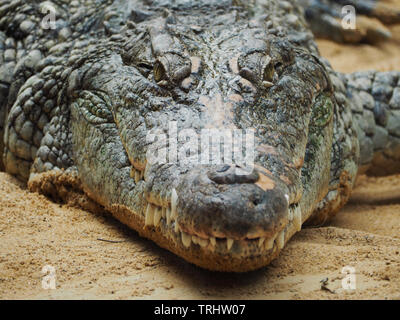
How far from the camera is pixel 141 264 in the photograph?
9.97 feet

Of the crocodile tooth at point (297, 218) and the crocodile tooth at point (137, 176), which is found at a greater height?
the crocodile tooth at point (137, 176)

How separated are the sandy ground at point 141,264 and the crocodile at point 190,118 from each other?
0.47ft

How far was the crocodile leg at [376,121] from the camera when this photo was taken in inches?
192

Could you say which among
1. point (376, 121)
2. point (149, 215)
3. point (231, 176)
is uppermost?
point (231, 176)

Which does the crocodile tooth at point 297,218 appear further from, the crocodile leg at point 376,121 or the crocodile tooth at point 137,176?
the crocodile leg at point 376,121

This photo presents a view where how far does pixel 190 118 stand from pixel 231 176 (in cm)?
61

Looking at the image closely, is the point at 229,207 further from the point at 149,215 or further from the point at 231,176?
the point at 149,215

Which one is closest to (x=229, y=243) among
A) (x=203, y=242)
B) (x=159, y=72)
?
(x=203, y=242)

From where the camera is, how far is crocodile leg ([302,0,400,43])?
7969 mm

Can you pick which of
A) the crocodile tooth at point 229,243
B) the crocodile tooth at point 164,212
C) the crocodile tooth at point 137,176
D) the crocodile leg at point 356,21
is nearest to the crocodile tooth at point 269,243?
the crocodile tooth at point 229,243

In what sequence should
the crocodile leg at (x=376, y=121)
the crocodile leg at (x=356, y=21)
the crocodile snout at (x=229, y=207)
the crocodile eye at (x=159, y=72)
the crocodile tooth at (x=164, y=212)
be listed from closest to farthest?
the crocodile snout at (x=229, y=207) < the crocodile tooth at (x=164, y=212) < the crocodile eye at (x=159, y=72) < the crocodile leg at (x=376, y=121) < the crocodile leg at (x=356, y=21)

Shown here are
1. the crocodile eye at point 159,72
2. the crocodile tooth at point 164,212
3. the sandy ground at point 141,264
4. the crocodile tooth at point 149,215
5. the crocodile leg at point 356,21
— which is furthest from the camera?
the crocodile leg at point 356,21

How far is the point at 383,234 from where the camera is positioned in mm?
3877

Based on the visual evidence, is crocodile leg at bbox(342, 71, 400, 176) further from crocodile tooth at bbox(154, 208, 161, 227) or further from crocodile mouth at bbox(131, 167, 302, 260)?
crocodile tooth at bbox(154, 208, 161, 227)
